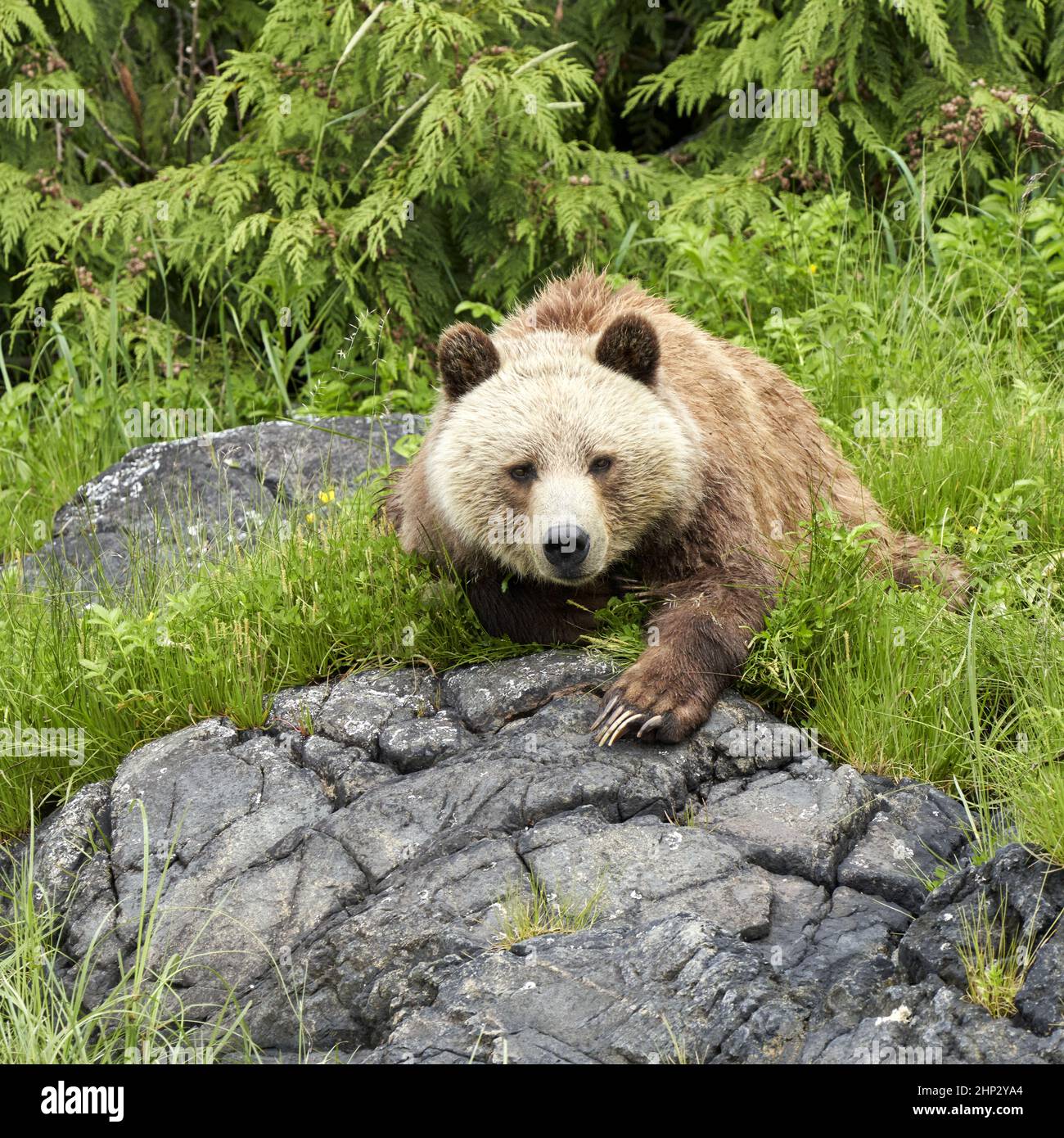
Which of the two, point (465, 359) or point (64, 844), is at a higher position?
point (465, 359)

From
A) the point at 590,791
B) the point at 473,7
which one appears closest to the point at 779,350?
the point at 473,7

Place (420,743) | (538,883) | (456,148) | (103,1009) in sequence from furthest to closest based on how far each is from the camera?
(456,148) → (420,743) → (538,883) → (103,1009)

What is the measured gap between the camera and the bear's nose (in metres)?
4.44

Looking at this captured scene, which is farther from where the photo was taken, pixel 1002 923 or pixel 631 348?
pixel 631 348

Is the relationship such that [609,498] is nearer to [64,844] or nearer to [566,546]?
[566,546]

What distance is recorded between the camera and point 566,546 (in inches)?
175

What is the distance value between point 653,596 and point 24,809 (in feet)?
7.75

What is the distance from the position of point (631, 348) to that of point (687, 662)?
117cm

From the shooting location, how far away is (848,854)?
159 inches
